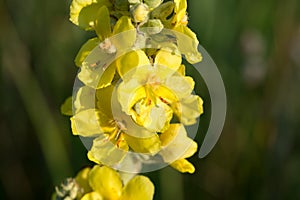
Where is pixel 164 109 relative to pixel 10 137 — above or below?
above

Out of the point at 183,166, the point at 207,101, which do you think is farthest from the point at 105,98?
the point at 207,101

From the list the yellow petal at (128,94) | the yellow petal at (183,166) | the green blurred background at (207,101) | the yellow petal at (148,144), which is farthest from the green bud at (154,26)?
the green blurred background at (207,101)

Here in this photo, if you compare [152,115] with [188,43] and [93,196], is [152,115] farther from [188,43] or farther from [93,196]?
[93,196]

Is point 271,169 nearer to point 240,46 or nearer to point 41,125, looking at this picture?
point 240,46

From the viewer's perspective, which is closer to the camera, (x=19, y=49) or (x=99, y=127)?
(x=99, y=127)

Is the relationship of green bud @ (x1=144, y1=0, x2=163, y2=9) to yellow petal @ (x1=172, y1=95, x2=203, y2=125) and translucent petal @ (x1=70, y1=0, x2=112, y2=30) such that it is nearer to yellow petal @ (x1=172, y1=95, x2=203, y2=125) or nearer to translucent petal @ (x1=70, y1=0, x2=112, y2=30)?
translucent petal @ (x1=70, y1=0, x2=112, y2=30)

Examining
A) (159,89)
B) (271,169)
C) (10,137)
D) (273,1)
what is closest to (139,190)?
(159,89)
